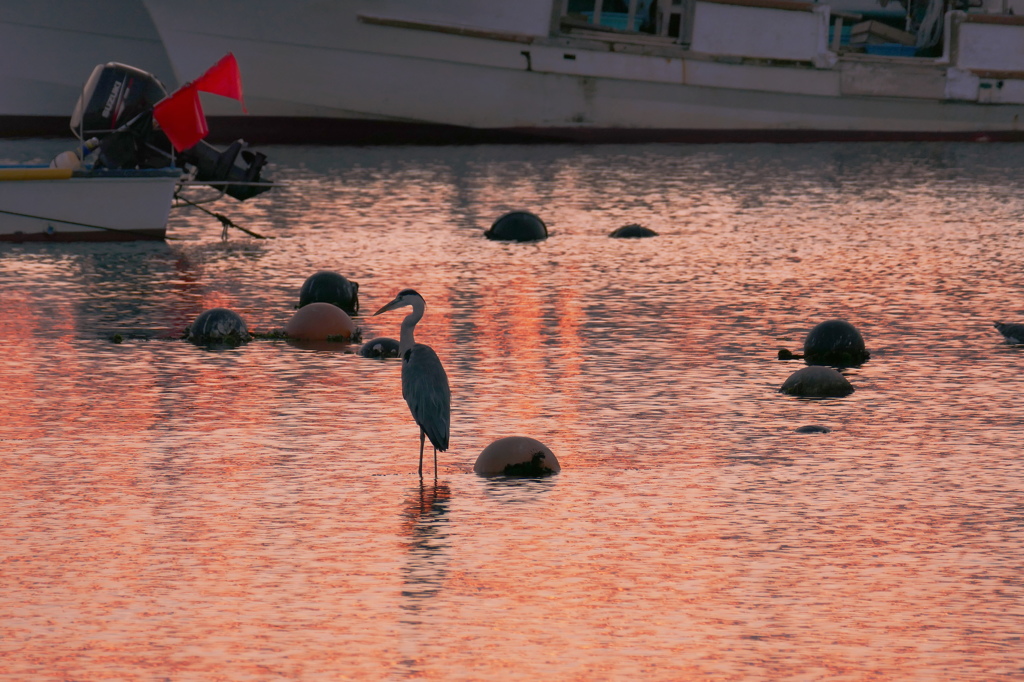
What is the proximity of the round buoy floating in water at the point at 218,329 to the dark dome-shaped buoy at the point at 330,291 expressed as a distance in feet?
4.20

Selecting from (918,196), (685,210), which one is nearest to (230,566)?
(685,210)

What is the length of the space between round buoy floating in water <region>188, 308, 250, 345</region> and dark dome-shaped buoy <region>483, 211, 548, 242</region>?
697cm

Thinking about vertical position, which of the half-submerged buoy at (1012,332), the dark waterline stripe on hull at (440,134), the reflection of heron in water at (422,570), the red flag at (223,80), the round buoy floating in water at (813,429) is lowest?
the reflection of heron in water at (422,570)

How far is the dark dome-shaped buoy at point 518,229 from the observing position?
19.9 m

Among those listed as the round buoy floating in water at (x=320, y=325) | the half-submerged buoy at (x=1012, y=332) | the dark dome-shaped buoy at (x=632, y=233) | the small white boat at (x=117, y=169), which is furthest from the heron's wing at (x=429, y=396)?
the dark dome-shaped buoy at (x=632, y=233)

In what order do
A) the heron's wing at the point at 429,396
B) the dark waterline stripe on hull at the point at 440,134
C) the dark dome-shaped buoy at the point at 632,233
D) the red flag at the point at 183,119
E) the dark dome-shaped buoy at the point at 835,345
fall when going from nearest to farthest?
the heron's wing at the point at 429,396 → the dark dome-shaped buoy at the point at 835,345 → the red flag at the point at 183,119 → the dark dome-shaped buoy at the point at 632,233 → the dark waterline stripe on hull at the point at 440,134

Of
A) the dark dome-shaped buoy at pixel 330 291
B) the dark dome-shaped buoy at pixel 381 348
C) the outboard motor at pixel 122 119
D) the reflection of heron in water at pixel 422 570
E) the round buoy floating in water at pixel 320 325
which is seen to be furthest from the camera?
the outboard motor at pixel 122 119

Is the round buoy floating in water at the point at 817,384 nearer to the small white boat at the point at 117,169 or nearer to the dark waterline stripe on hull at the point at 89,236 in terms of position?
the small white boat at the point at 117,169

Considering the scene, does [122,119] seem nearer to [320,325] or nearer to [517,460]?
[320,325]

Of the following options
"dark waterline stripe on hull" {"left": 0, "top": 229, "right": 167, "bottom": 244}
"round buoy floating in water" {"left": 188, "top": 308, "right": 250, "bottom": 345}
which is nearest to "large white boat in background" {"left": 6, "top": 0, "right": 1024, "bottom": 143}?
"dark waterline stripe on hull" {"left": 0, "top": 229, "right": 167, "bottom": 244}

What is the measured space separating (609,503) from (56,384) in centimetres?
451

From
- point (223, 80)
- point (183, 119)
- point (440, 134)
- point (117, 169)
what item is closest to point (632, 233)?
point (223, 80)

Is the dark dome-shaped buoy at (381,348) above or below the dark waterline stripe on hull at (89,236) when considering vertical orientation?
below

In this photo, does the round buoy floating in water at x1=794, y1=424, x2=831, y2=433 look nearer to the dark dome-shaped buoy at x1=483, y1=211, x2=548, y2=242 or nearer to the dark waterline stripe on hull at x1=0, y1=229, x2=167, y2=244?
the dark dome-shaped buoy at x1=483, y1=211, x2=548, y2=242
